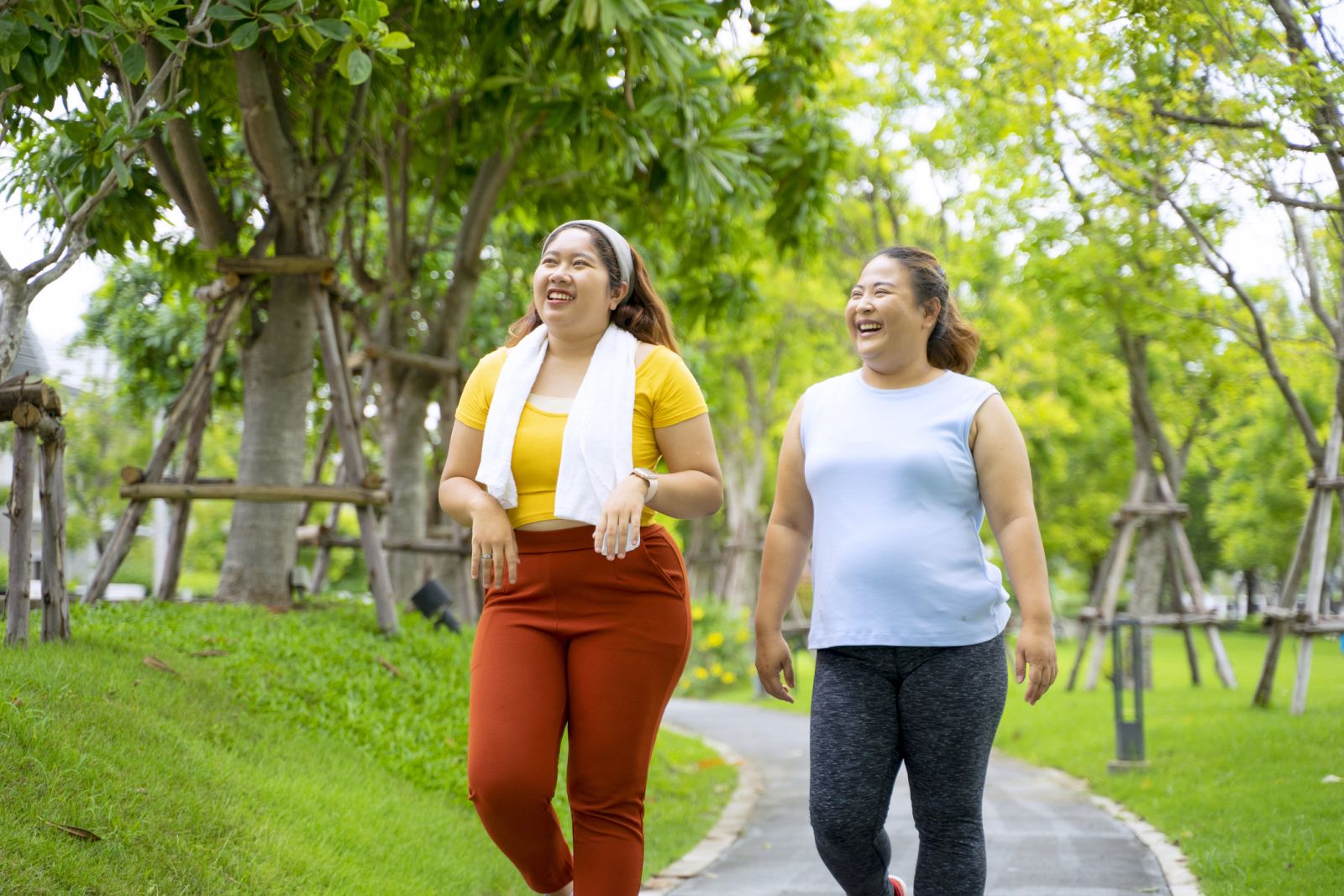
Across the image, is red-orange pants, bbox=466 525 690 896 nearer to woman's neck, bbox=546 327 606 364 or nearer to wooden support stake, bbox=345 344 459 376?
woman's neck, bbox=546 327 606 364

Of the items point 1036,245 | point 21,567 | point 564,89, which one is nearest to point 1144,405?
point 1036,245

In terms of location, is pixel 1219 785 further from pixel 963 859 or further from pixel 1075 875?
pixel 963 859

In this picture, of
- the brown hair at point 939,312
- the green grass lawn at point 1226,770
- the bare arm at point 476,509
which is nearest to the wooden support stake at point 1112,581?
the green grass lawn at point 1226,770

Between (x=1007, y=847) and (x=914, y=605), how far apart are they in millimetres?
3364

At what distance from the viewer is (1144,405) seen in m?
14.2

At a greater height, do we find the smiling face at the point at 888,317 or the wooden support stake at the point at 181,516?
the smiling face at the point at 888,317

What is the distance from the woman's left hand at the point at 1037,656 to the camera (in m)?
3.25

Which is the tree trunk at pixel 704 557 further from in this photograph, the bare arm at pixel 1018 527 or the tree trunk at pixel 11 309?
the bare arm at pixel 1018 527

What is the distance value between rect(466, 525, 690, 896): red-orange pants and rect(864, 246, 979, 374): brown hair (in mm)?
962

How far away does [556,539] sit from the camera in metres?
3.40

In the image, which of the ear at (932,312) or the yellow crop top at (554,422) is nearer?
the yellow crop top at (554,422)

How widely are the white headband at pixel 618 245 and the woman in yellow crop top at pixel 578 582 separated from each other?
1.9 inches

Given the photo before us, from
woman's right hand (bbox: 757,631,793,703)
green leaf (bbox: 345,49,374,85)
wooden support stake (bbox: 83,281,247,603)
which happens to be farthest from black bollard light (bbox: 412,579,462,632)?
woman's right hand (bbox: 757,631,793,703)

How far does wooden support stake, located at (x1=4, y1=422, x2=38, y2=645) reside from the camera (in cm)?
490
